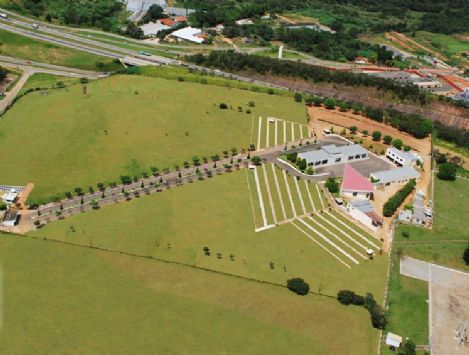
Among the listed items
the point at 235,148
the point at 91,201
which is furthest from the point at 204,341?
the point at 235,148

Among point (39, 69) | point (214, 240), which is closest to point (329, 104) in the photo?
point (214, 240)

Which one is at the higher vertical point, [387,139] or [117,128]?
[117,128]

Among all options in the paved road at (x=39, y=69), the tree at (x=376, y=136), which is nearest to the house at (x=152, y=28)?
the paved road at (x=39, y=69)

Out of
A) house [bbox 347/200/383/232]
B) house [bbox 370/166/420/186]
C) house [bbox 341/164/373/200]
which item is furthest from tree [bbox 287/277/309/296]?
house [bbox 370/166/420/186]

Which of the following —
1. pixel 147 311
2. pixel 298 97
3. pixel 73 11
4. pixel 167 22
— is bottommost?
pixel 147 311

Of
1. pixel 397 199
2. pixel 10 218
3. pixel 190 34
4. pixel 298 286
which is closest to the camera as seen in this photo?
pixel 298 286

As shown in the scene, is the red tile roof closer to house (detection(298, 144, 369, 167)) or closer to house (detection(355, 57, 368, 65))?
house (detection(355, 57, 368, 65))

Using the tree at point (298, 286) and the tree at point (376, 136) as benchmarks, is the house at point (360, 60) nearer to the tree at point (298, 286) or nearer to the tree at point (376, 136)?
the tree at point (376, 136)

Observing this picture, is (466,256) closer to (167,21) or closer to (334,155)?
(334,155)
